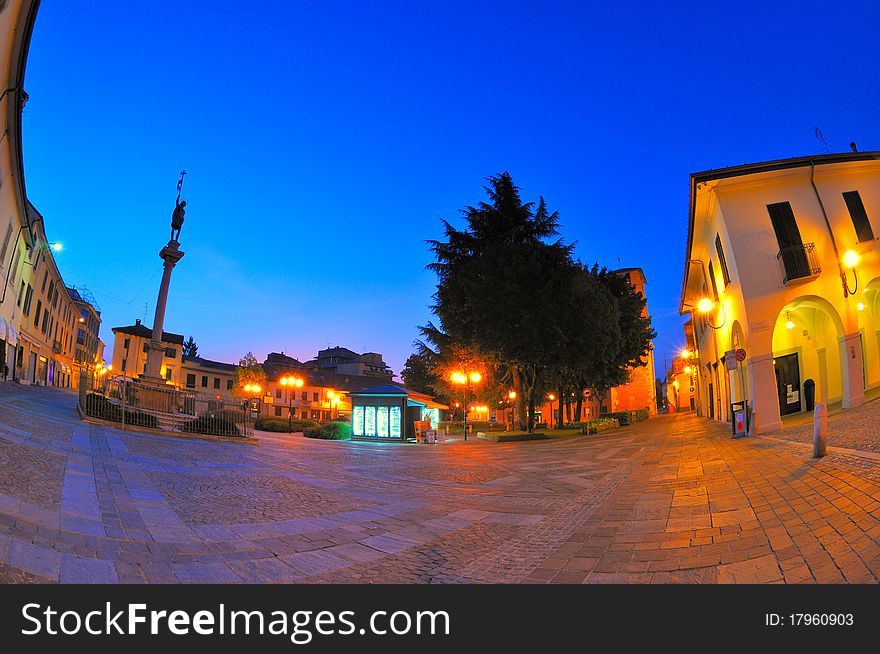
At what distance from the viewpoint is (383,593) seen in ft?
10.00

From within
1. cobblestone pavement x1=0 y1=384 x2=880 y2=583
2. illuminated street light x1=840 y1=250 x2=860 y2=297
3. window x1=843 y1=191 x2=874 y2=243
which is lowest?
cobblestone pavement x1=0 y1=384 x2=880 y2=583

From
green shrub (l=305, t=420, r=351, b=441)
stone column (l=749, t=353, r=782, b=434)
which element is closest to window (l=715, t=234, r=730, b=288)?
stone column (l=749, t=353, r=782, b=434)

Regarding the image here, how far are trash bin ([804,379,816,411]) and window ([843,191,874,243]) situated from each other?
7.41m

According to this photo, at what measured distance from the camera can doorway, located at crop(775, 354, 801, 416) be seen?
20047 mm

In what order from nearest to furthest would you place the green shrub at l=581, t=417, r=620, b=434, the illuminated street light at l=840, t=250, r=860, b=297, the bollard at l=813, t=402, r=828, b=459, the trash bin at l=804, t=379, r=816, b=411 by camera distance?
the bollard at l=813, t=402, r=828, b=459, the illuminated street light at l=840, t=250, r=860, b=297, the trash bin at l=804, t=379, r=816, b=411, the green shrub at l=581, t=417, r=620, b=434

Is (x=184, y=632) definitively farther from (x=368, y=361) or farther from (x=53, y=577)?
(x=368, y=361)

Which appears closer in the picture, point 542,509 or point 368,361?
point 542,509

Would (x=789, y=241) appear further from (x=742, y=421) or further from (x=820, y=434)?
(x=820, y=434)

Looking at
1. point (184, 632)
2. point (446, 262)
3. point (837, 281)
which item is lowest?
point (184, 632)

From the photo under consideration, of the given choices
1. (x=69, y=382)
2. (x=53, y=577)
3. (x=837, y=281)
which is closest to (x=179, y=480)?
(x=53, y=577)

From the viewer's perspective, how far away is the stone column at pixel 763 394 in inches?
565

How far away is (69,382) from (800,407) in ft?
221

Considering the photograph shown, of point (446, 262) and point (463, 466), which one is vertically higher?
point (446, 262)

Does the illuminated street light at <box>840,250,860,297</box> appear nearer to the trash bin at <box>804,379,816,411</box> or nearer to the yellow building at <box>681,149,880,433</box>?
the yellow building at <box>681,149,880,433</box>
